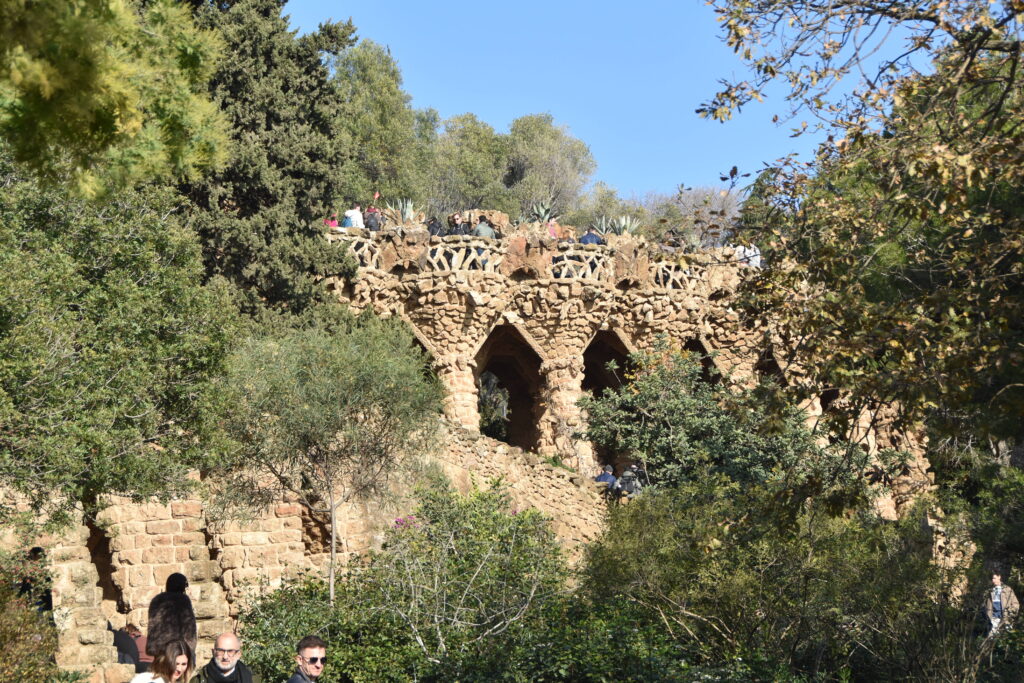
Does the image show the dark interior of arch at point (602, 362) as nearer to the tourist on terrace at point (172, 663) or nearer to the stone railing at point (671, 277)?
the stone railing at point (671, 277)

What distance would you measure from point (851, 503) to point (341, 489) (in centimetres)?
909

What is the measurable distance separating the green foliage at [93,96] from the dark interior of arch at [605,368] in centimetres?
1681

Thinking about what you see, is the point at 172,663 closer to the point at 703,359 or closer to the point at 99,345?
the point at 99,345

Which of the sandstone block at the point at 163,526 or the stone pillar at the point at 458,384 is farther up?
the stone pillar at the point at 458,384

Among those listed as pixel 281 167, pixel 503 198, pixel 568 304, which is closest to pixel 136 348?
pixel 281 167

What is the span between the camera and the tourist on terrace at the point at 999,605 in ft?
37.3

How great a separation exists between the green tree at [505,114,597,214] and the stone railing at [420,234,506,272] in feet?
82.5

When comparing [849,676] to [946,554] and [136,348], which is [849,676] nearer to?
[946,554]

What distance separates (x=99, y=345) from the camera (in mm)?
10891

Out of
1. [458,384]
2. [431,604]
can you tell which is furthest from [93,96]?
[458,384]

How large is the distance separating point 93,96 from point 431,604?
657 centimetres

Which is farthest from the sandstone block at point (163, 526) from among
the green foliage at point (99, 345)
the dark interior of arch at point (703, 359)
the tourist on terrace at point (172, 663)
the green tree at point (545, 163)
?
the green tree at point (545, 163)

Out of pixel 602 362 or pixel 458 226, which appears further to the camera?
pixel 602 362

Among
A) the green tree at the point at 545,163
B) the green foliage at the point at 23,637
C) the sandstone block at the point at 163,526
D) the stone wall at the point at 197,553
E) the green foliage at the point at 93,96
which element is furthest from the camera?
the green tree at the point at 545,163
